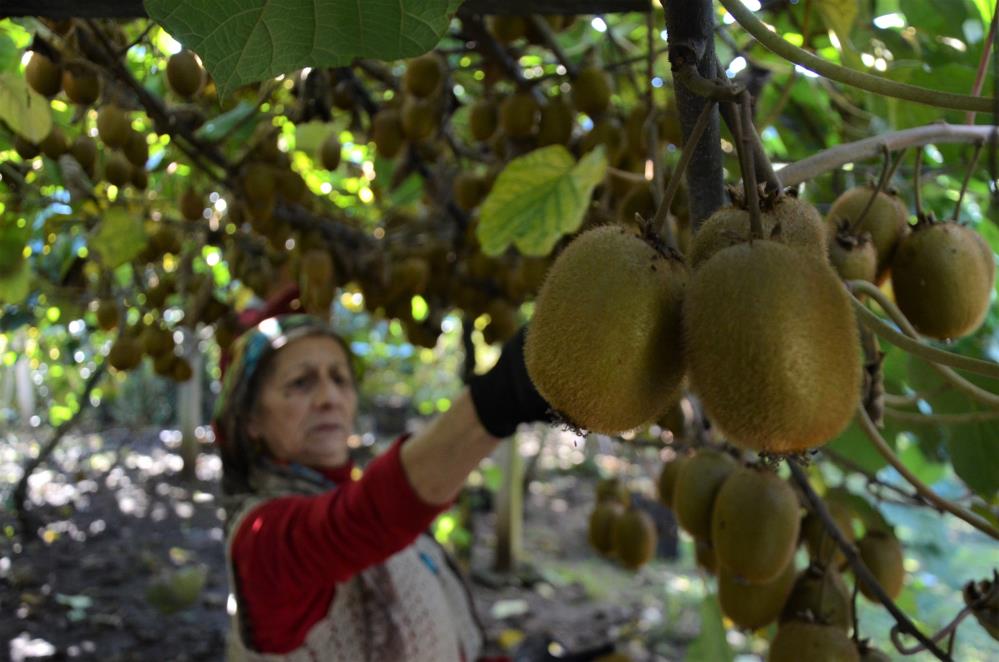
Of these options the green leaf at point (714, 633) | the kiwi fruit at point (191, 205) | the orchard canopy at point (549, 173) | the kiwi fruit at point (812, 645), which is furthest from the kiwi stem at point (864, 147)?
the kiwi fruit at point (191, 205)

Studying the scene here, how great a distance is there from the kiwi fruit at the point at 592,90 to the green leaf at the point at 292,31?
83cm

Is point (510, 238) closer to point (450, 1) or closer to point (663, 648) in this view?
point (450, 1)

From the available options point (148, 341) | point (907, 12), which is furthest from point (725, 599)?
point (148, 341)

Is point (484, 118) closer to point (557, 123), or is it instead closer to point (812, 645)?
point (557, 123)

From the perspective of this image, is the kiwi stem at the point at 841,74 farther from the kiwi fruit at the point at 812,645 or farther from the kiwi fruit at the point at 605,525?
the kiwi fruit at the point at 605,525

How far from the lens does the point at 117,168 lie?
4.57ft

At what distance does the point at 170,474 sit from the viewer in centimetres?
482

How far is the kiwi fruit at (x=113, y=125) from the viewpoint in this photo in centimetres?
131

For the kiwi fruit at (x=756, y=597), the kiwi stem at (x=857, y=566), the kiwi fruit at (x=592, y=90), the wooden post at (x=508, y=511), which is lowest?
the wooden post at (x=508, y=511)

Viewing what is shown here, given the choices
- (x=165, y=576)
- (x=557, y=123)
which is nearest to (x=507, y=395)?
(x=557, y=123)

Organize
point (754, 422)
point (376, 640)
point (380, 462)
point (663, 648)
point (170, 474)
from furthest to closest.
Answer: point (170, 474), point (663, 648), point (376, 640), point (380, 462), point (754, 422)

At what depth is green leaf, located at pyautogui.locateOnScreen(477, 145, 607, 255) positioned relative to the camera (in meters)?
1.18

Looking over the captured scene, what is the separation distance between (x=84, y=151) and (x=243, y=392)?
0.69 metres

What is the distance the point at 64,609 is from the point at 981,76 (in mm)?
2813
